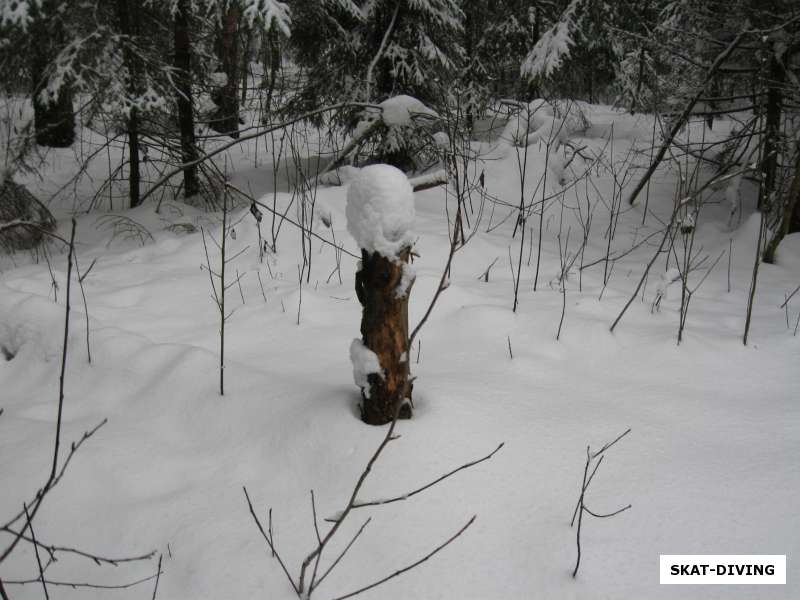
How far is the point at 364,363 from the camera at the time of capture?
194 centimetres

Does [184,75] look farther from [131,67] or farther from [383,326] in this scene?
[383,326]

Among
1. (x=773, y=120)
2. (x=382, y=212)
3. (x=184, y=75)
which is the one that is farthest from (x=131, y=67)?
(x=773, y=120)

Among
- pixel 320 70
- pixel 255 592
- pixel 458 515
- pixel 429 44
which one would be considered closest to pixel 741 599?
pixel 458 515

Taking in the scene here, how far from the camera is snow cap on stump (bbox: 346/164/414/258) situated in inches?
70.8

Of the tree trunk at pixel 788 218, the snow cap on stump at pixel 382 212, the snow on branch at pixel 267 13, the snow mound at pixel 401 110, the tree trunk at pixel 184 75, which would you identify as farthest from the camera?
the tree trunk at pixel 184 75

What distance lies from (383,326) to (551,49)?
22.4ft

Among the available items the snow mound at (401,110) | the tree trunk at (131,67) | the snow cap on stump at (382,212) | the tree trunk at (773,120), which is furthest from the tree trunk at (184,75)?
the tree trunk at (773,120)

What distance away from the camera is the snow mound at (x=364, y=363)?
1.94m

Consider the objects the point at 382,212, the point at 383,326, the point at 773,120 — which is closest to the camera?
the point at 382,212

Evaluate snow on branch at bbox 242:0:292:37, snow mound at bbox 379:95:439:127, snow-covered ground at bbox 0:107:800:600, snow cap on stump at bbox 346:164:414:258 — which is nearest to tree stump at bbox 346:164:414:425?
snow cap on stump at bbox 346:164:414:258

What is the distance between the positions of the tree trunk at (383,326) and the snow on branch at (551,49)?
6.44m

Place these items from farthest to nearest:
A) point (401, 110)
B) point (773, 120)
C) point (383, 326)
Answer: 1. point (773, 120)
2. point (401, 110)
3. point (383, 326)

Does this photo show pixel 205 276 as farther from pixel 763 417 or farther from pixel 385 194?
pixel 763 417

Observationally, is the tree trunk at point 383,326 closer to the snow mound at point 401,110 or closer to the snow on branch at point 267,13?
the snow mound at point 401,110
